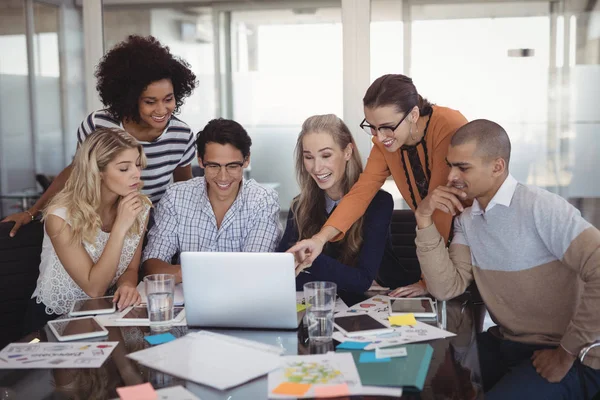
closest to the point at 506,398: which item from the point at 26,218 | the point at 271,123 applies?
the point at 26,218

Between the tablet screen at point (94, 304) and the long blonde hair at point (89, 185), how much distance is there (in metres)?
0.32

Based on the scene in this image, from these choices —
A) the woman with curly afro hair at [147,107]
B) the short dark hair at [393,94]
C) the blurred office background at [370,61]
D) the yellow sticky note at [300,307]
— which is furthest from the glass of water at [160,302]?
the blurred office background at [370,61]

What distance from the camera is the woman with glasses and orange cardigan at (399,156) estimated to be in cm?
239

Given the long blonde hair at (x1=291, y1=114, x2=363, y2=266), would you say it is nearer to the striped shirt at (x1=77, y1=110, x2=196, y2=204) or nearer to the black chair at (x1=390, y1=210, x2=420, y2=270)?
the black chair at (x1=390, y1=210, x2=420, y2=270)

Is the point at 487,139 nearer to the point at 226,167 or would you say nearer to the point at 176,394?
the point at 226,167

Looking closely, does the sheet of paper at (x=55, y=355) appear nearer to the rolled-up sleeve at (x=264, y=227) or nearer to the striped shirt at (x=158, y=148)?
the rolled-up sleeve at (x=264, y=227)

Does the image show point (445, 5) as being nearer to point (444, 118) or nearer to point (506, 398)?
point (444, 118)

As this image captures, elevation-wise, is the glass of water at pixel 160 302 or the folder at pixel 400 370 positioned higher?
the glass of water at pixel 160 302

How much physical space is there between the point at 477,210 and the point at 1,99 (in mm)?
3706

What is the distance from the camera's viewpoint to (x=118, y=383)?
5.10 feet

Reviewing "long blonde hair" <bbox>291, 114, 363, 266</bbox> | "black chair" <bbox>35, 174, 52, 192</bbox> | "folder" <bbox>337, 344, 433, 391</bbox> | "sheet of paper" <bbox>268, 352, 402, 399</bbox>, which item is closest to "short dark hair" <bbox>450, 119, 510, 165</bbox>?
"long blonde hair" <bbox>291, 114, 363, 266</bbox>

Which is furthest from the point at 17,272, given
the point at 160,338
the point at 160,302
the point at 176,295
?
the point at 160,338

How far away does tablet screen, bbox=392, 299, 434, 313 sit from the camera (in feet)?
6.74

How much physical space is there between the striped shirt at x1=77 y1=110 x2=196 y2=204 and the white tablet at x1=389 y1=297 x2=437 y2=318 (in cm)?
151
